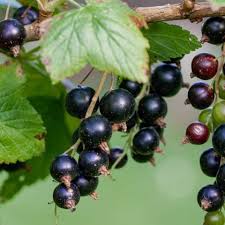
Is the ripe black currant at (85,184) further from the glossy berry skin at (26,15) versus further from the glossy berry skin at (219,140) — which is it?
the glossy berry skin at (26,15)

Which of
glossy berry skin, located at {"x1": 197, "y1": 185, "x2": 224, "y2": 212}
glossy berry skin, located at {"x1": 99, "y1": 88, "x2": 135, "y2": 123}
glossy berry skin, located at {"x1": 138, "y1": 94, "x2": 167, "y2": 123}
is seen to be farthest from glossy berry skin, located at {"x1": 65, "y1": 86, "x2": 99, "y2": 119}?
glossy berry skin, located at {"x1": 197, "y1": 185, "x2": 224, "y2": 212}

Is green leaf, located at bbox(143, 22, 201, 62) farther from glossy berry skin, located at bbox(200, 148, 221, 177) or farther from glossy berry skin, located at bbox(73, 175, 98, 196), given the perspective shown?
glossy berry skin, located at bbox(73, 175, 98, 196)

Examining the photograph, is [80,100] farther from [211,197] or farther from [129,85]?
[211,197]

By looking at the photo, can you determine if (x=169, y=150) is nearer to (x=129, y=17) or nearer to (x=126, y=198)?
(x=126, y=198)

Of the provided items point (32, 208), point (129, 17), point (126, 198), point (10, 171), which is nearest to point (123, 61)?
point (129, 17)

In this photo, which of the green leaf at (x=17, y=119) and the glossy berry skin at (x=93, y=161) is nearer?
the glossy berry skin at (x=93, y=161)

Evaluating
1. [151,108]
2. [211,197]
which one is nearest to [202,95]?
[151,108]

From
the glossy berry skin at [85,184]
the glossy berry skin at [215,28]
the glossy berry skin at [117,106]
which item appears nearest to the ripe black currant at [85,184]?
the glossy berry skin at [85,184]
